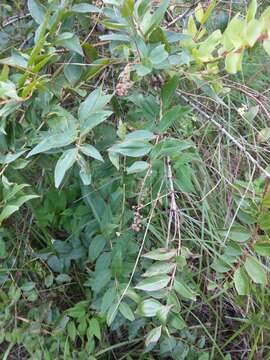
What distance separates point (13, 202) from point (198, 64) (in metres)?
0.34

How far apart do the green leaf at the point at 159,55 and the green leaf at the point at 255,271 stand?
31 cm

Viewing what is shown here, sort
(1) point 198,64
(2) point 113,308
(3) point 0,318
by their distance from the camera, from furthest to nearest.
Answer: (3) point 0,318, (2) point 113,308, (1) point 198,64

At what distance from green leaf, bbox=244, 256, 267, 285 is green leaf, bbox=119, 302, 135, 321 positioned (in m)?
0.29

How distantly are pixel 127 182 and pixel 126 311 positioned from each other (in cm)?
24

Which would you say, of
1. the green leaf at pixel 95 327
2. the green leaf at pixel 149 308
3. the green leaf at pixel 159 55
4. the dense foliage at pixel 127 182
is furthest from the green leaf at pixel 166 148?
the green leaf at pixel 95 327

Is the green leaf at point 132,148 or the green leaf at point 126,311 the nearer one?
the green leaf at point 132,148

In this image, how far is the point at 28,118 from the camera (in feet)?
2.91

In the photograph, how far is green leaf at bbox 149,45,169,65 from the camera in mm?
774

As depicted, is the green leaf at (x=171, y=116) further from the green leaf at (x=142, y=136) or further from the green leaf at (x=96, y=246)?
the green leaf at (x=96, y=246)

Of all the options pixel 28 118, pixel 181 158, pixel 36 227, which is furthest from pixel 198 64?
pixel 36 227

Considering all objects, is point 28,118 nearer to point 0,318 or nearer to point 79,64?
point 79,64

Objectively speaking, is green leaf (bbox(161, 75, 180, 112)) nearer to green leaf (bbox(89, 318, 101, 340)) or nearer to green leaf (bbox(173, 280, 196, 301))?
green leaf (bbox(173, 280, 196, 301))

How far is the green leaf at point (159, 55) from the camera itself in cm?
77

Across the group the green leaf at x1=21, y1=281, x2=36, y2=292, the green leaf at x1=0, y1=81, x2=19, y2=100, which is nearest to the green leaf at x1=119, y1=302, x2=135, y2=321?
the green leaf at x1=21, y1=281, x2=36, y2=292
